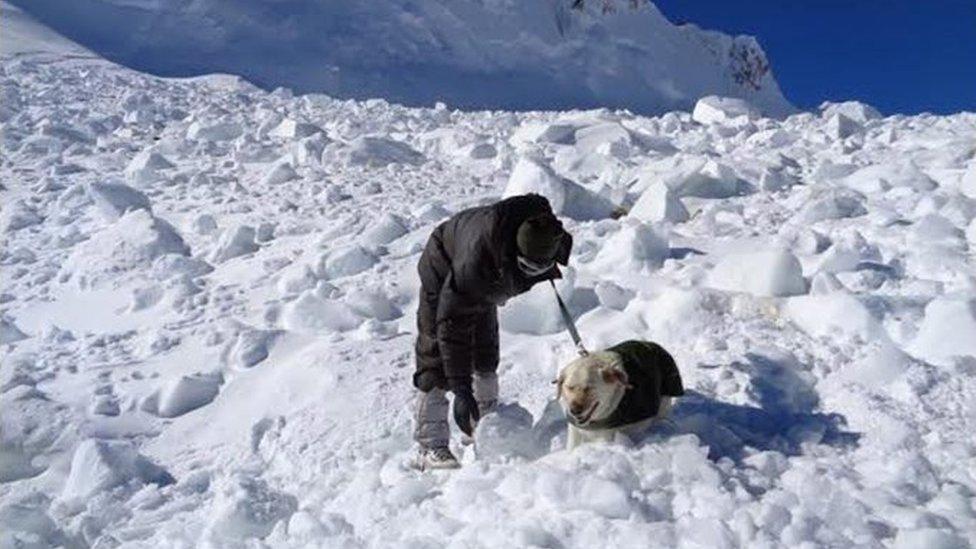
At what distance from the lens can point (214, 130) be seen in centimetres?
960

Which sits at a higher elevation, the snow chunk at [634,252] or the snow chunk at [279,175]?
the snow chunk at [634,252]

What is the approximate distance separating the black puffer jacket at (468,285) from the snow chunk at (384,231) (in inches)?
87.9

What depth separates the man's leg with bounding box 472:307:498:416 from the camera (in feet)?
10.9

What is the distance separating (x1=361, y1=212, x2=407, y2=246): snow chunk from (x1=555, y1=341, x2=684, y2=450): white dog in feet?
8.88

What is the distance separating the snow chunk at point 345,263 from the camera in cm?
511

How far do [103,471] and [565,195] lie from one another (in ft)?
10.7

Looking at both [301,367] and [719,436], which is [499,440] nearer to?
[719,436]

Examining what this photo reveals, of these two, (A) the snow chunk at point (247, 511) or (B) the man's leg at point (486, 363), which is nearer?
(A) the snow chunk at point (247, 511)

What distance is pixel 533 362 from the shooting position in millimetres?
3871

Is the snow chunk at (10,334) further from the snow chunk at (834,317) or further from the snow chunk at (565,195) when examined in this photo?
the snow chunk at (834,317)

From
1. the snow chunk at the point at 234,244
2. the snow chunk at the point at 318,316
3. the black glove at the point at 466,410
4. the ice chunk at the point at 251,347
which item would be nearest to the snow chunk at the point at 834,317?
the black glove at the point at 466,410

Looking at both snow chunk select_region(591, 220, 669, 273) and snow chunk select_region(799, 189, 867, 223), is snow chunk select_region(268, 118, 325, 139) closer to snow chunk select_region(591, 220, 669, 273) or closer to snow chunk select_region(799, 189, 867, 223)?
snow chunk select_region(591, 220, 669, 273)

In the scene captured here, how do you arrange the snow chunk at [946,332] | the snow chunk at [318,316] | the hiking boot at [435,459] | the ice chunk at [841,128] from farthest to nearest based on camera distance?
the ice chunk at [841,128] → the snow chunk at [318,316] → the snow chunk at [946,332] → the hiking boot at [435,459]

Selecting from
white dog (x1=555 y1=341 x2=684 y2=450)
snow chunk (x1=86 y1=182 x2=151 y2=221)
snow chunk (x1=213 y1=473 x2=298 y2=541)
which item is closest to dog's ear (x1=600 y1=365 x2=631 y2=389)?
white dog (x1=555 y1=341 x2=684 y2=450)
